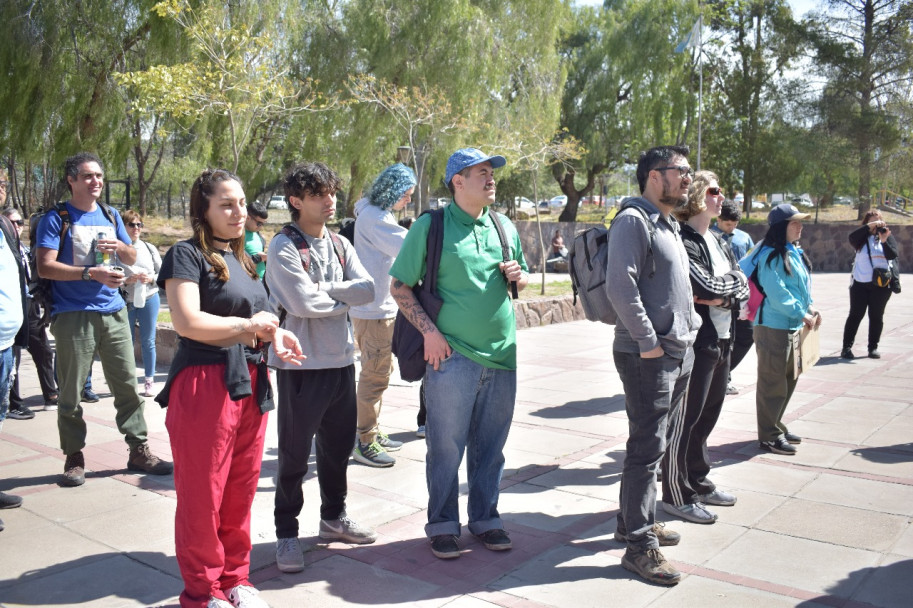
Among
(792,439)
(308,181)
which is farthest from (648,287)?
(792,439)

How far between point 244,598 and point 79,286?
2.61m

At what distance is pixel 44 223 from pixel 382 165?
19119 millimetres

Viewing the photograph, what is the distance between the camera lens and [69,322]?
4957 millimetres

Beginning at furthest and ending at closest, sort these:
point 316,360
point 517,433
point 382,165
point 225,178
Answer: point 382,165 < point 517,433 < point 316,360 < point 225,178

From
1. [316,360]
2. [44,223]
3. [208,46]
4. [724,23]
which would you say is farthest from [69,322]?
[724,23]

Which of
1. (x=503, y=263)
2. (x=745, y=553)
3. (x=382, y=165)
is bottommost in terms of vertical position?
(x=745, y=553)

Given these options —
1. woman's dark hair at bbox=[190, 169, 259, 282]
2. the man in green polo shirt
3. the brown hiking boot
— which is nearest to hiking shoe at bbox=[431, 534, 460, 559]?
the man in green polo shirt

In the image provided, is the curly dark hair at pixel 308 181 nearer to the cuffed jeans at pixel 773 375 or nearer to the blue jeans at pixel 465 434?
the blue jeans at pixel 465 434

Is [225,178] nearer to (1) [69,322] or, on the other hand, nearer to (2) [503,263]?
(2) [503,263]

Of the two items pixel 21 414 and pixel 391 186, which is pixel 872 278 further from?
pixel 21 414

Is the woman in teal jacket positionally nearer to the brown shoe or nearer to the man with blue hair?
the man with blue hair

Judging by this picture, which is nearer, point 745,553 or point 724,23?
point 745,553

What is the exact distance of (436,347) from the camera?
12.4 ft

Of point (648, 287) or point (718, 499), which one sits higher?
point (648, 287)
